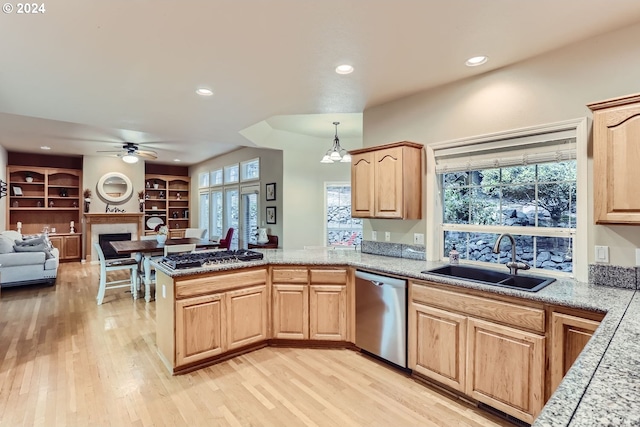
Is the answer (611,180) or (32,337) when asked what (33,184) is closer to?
(32,337)

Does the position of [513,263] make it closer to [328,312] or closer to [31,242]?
[328,312]

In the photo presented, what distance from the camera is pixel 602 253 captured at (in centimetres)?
221

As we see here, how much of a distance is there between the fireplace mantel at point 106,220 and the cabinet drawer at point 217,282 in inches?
275

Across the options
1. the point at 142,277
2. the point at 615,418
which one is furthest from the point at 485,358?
the point at 142,277

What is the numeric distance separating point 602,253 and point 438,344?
1.28 m

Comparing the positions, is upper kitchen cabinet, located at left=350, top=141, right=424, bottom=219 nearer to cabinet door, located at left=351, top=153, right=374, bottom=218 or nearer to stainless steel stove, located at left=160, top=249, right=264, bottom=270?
cabinet door, located at left=351, top=153, right=374, bottom=218

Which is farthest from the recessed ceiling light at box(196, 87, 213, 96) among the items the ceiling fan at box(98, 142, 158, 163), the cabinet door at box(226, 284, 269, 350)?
the ceiling fan at box(98, 142, 158, 163)

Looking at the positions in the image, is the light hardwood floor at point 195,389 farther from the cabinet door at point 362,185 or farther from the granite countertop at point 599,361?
the cabinet door at point 362,185

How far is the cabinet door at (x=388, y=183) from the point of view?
3.10 metres

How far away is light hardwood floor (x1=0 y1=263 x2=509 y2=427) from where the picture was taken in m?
2.17

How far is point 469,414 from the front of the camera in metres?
2.22

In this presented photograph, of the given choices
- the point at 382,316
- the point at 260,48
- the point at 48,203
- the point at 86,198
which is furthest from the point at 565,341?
the point at 48,203

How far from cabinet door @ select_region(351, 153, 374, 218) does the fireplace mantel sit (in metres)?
7.37

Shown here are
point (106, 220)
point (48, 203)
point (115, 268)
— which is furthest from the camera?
point (48, 203)
